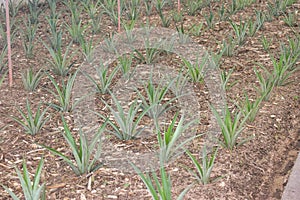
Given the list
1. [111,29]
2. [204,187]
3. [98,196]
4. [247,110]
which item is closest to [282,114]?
[247,110]

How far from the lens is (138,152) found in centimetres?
252

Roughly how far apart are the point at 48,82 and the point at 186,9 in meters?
1.78

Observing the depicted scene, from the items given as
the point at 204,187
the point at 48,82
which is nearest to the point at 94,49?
the point at 48,82

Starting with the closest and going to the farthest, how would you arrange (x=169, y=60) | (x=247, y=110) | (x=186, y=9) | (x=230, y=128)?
1. (x=230, y=128)
2. (x=247, y=110)
3. (x=169, y=60)
4. (x=186, y=9)

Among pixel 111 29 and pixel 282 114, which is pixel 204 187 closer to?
pixel 282 114

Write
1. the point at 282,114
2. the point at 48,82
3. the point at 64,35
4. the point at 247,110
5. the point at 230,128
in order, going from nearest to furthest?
the point at 230,128
the point at 247,110
the point at 282,114
the point at 48,82
the point at 64,35

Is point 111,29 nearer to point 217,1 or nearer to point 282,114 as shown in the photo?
point 217,1

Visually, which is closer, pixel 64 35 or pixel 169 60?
pixel 169 60

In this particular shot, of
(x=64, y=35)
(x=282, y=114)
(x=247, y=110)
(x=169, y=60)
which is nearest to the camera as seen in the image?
(x=247, y=110)

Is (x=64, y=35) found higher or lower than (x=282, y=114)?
higher

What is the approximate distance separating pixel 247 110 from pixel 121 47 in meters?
1.36

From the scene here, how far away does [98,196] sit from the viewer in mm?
2227

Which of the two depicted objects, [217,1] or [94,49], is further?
[217,1]

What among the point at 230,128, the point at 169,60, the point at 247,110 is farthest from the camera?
the point at 169,60
